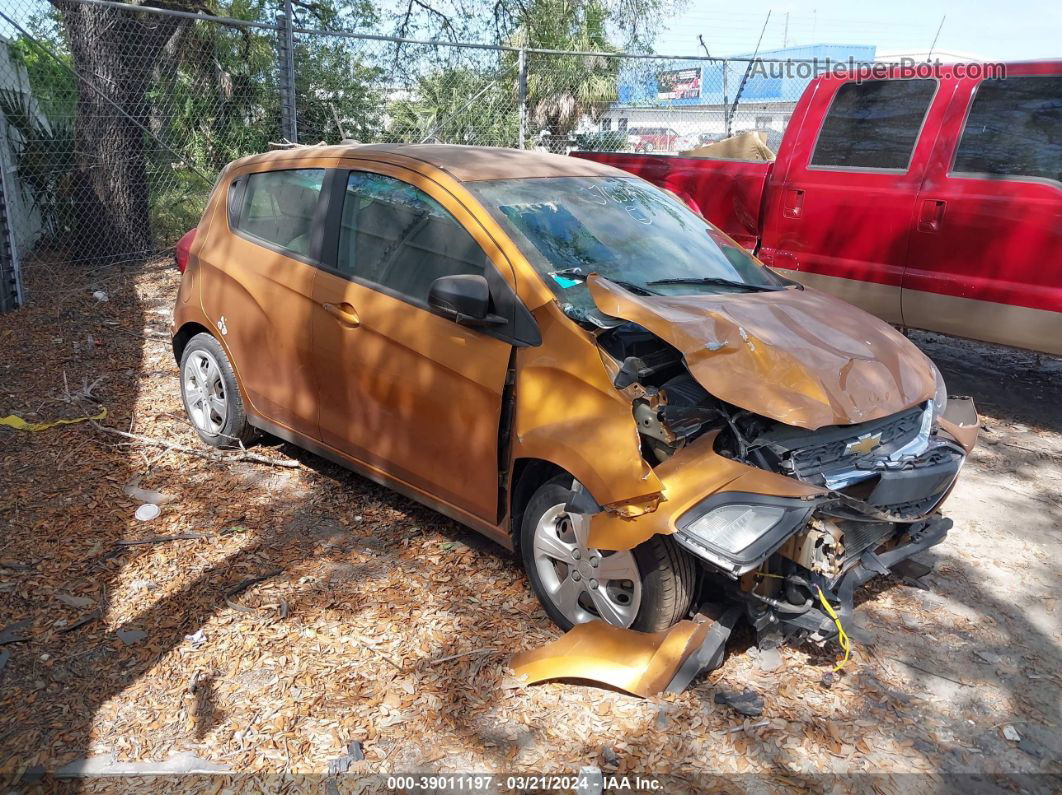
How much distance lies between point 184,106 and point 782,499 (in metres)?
10.1

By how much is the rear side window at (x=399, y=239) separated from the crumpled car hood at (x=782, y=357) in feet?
2.53

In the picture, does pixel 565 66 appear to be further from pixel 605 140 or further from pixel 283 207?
pixel 283 207

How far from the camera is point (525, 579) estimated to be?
153 inches

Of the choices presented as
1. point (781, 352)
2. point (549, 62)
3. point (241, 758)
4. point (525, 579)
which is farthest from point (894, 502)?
point (549, 62)

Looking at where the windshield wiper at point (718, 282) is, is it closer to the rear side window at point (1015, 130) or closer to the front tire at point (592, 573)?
the front tire at point (592, 573)

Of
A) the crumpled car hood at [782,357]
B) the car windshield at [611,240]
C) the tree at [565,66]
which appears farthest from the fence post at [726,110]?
the crumpled car hood at [782,357]

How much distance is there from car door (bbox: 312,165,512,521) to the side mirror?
92mm

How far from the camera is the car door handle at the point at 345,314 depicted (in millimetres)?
3980

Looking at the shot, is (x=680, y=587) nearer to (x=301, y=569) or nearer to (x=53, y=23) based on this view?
(x=301, y=569)

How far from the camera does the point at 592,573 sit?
321cm

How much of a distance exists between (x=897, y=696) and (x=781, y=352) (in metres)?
1.34

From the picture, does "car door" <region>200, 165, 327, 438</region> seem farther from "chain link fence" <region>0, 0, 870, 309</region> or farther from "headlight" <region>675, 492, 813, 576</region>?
"chain link fence" <region>0, 0, 870, 309</region>

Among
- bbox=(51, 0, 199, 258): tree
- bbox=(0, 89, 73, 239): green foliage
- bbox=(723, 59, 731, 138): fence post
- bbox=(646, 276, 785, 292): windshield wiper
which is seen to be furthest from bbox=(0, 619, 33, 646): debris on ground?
bbox=(723, 59, 731, 138): fence post

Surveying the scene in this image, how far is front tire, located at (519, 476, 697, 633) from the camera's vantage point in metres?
3.03
